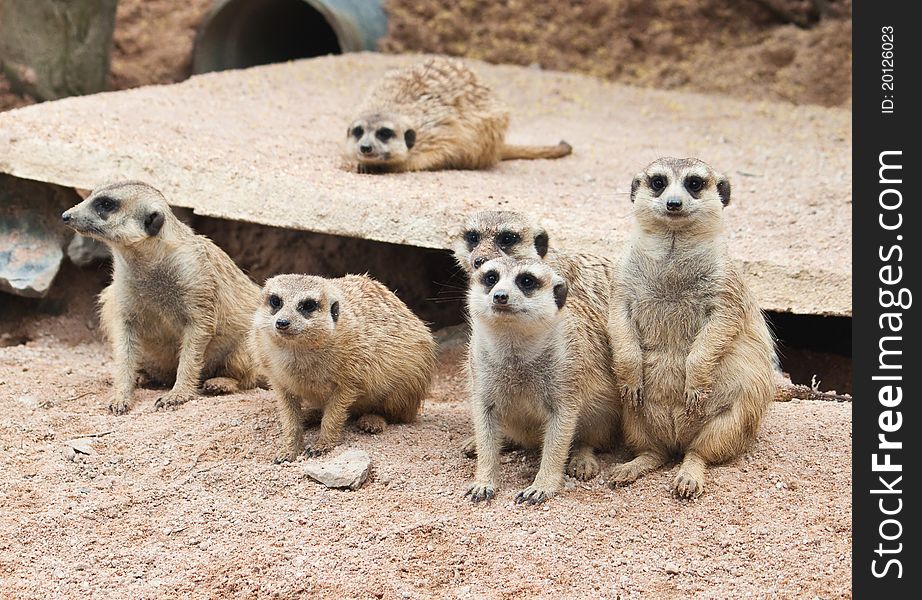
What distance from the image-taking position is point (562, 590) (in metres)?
3.12

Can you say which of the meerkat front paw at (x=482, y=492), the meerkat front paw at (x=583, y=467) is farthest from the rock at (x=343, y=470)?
the meerkat front paw at (x=583, y=467)

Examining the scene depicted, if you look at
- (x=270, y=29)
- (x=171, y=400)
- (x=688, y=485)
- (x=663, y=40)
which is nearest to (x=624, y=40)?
(x=663, y=40)

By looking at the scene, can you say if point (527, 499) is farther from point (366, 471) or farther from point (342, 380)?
point (342, 380)

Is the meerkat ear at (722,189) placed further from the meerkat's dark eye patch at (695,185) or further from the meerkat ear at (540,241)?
the meerkat ear at (540,241)

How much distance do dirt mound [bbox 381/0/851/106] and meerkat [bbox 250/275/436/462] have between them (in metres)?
5.47

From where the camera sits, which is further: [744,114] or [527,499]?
[744,114]

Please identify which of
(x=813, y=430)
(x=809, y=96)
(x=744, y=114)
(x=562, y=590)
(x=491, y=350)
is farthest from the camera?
(x=809, y=96)

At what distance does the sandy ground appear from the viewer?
3.17 metres

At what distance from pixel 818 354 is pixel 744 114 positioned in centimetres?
295

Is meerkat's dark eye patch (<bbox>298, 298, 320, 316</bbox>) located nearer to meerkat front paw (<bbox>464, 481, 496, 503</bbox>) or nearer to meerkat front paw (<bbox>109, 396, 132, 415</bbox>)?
meerkat front paw (<bbox>464, 481, 496, 503</bbox>)

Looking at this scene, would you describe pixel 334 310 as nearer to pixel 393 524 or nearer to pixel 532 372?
pixel 532 372

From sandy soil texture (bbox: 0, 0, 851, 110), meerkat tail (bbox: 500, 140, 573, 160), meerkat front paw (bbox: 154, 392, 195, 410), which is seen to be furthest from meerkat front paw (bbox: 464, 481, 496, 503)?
sandy soil texture (bbox: 0, 0, 851, 110)

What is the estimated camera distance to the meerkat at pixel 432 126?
614cm

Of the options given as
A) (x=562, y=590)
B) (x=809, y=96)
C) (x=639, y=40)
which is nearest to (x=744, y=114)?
(x=809, y=96)
